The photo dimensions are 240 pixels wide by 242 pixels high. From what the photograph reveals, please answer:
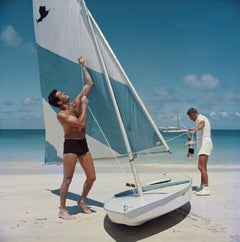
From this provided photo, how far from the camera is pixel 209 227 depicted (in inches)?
115

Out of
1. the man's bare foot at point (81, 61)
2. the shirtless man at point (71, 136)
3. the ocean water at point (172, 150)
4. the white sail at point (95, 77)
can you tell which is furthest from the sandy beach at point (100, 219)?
the man's bare foot at point (81, 61)

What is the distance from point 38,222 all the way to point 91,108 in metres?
1.15

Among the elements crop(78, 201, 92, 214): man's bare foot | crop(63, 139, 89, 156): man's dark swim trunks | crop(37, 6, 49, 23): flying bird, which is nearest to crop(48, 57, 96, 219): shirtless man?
crop(63, 139, 89, 156): man's dark swim trunks

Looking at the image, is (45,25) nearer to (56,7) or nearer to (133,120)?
(56,7)

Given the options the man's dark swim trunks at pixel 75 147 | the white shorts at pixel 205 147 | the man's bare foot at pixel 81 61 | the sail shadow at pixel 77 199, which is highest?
the man's bare foot at pixel 81 61

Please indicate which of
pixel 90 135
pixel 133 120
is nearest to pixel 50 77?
pixel 90 135

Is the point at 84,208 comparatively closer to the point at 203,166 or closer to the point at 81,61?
the point at 81,61

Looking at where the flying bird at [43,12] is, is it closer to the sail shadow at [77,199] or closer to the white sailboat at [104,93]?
the white sailboat at [104,93]

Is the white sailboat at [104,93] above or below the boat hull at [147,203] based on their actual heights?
above

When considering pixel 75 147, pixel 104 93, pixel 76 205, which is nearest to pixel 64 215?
pixel 76 205

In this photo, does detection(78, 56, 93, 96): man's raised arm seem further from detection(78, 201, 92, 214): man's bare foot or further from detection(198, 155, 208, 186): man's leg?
detection(198, 155, 208, 186): man's leg

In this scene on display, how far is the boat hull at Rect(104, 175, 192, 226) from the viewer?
2625 mm

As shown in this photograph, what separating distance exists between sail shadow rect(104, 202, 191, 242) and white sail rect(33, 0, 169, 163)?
2.06ft

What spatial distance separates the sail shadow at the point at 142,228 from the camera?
2760 millimetres
